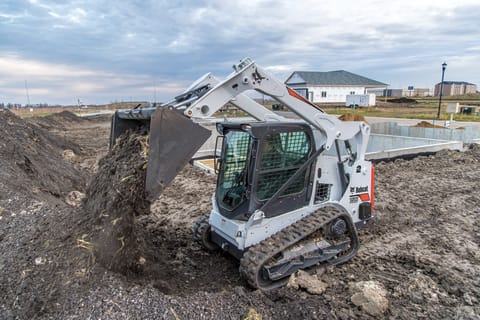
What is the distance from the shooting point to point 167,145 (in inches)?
116

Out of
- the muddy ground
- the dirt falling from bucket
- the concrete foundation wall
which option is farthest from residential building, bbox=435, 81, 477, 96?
the dirt falling from bucket

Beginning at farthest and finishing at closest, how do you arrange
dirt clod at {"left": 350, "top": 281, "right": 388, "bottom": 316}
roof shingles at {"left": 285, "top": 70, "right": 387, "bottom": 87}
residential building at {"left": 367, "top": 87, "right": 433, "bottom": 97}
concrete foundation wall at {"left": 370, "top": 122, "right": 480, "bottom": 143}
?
residential building at {"left": 367, "top": 87, "right": 433, "bottom": 97} < roof shingles at {"left": 285, "top": 70, "right": 387, "bottom": 87} < concrete foundation wall at {"left": 370, "top": 122, "right": 480, "bottom": 143} < dirt clod at {"left": 350, "top": 281, "right": 388, "bottom": 316}

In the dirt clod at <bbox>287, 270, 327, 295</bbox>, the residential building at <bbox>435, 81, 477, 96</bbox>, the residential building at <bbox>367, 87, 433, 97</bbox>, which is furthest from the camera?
the residential building at <bbox>435, 81, 477, 96</bbox>

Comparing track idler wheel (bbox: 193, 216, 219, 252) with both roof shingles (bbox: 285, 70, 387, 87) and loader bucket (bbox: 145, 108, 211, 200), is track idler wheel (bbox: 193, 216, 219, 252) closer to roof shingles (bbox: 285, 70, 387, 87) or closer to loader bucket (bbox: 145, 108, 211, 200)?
loader bucket (bbox: 145, 108, 211, 200)

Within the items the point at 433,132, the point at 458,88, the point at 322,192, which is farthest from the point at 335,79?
the point at 458,88

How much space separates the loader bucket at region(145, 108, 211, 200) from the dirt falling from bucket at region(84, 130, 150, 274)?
353 millimetres

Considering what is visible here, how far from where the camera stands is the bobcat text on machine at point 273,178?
3529 millimetres

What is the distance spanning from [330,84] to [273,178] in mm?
43074

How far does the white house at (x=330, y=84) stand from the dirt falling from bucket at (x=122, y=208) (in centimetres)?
3984

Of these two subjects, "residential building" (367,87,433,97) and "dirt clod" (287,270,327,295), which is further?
"residential building" (367,87,433,97)

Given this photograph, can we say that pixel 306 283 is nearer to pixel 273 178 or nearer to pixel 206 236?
pixel 273 178

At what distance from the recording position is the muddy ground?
2.91m

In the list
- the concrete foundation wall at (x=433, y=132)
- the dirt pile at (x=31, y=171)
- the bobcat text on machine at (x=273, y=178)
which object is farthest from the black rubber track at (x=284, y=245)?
the concrete foundation wall at (x=433, y=132)

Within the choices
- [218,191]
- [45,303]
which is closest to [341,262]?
[218,191]
